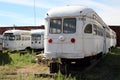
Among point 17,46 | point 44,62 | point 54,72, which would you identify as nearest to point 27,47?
point 17,46

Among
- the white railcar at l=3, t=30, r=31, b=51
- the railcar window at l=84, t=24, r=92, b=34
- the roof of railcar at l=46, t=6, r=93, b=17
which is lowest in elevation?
the white railcar at l=3, t=30, r=31, b=51

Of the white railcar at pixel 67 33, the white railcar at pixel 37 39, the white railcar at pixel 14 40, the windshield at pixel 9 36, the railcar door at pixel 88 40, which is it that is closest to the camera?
the white railcar at pixel 67 33

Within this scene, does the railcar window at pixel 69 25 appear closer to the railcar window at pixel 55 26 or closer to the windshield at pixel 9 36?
the railcar window at pixel 55 26

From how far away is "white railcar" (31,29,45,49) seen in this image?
33537 mm

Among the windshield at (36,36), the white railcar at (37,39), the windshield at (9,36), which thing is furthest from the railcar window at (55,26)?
the windshield at (36,36)

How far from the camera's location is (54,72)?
14.9m

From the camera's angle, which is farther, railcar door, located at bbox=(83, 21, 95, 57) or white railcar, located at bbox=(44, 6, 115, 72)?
railcar door, located at bbox=(83, 21, 95, 57)

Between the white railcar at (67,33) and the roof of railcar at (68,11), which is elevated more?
the roof of railcar at (68,11)

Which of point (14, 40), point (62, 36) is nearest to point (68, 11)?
point (62, 36)

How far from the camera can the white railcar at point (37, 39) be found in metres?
33.5

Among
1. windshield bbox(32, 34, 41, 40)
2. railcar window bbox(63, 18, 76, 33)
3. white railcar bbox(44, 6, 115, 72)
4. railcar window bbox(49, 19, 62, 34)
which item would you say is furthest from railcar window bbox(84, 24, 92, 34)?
windshield bbox(32, 34, 41, 40)

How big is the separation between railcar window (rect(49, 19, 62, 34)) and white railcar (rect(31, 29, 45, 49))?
18.6 m

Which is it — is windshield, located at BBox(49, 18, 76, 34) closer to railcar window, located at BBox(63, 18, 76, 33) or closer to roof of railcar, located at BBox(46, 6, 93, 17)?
railcar window, located at BBox(63, 18, 76, 33)

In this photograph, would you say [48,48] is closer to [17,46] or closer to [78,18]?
[78,18]
